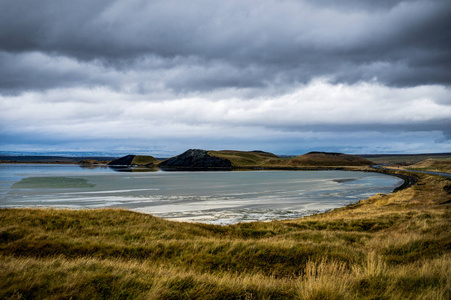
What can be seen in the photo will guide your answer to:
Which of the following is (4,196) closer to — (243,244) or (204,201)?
(204,201)

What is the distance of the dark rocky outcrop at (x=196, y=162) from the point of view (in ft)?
578

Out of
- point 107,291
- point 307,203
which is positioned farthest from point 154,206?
point 107,291

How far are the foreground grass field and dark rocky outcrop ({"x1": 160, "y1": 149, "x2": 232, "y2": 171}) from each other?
155378 millimetres

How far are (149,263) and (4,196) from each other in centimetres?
3761

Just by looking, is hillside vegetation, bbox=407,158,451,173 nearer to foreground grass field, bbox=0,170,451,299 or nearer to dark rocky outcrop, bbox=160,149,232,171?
dark rocky outcrop, bbox=160,149,232,171

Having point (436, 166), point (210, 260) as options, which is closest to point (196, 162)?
point (436, 166)

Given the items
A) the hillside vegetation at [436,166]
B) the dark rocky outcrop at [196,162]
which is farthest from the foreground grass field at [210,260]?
the dark rocky outcrop at [196,162]

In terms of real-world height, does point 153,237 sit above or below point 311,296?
below

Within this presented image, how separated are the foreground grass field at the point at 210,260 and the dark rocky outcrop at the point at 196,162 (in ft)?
510

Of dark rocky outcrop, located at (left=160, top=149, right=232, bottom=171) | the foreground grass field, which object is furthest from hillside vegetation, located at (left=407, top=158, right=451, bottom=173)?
the foreground grass field

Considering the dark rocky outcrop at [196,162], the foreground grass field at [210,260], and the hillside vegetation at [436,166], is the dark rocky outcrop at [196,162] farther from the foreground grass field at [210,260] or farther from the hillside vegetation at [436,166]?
the foreground grass field at [210,260]

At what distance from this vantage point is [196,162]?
7037 inches

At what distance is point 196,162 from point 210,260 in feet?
556

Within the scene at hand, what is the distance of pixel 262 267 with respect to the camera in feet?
31.9
